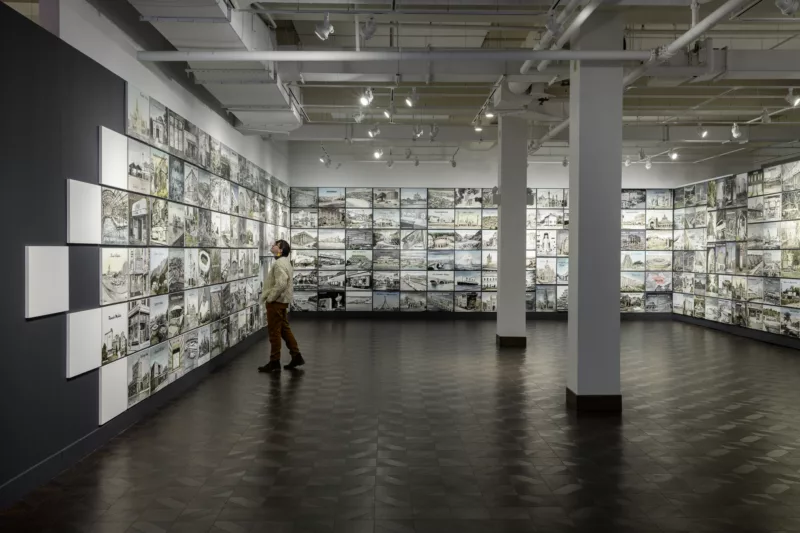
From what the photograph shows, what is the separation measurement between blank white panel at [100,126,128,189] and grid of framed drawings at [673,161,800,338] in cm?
1380

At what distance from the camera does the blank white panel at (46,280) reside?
17.6ft

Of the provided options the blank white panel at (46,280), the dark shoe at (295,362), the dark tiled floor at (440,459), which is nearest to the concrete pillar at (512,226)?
the dark tiled floor at (440,459)

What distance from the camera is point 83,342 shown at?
6.30 metres

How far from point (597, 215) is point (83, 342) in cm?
608

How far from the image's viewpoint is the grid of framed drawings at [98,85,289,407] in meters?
7.21

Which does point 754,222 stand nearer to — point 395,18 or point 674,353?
point 674,353

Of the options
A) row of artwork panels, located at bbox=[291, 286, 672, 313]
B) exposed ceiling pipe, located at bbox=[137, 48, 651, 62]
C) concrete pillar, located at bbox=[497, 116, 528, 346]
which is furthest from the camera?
row of artwork panels, located at bbox=[291, 286, 672, 313]

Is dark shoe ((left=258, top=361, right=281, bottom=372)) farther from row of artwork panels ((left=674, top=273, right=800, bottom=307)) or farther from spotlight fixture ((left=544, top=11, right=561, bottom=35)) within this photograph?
row of artwork panels ((left=674, top=273, right=800, bottom=307))

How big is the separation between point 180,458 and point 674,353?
34.1ft

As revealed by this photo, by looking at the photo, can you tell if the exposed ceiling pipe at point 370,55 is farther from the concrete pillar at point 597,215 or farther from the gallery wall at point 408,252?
the gallery wall at point 408,252

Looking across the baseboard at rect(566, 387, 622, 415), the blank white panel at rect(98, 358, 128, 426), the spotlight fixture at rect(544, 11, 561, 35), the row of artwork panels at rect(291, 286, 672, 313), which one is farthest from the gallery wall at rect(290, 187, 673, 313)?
the blank white panel at rect(98, 358, 128, 426)

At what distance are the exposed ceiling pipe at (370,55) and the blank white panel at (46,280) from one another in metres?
3.00

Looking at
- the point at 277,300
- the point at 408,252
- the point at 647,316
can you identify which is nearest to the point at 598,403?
the point at 277,300

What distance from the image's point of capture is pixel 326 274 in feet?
66.9
